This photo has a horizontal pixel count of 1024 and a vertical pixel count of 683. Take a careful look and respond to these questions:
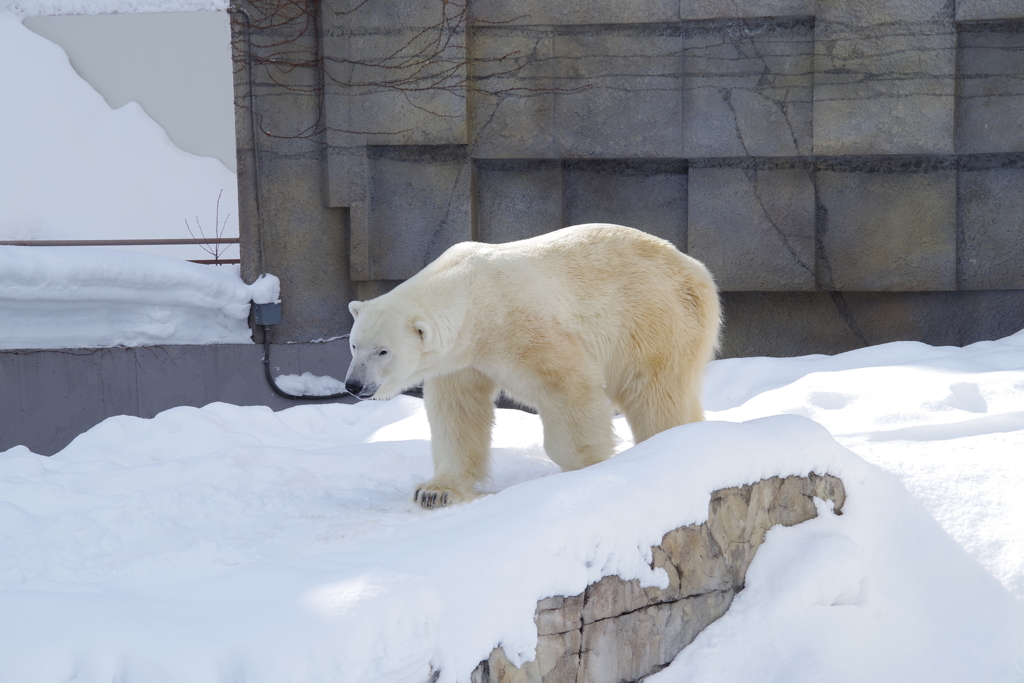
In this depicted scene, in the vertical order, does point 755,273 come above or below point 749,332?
above

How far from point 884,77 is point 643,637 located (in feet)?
16.4

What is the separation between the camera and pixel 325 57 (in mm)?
5988

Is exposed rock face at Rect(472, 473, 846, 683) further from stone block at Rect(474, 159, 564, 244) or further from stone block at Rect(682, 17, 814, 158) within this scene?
stone block at Rect(474, 159, 564, 244)

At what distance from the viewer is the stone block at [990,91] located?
5.82 meters

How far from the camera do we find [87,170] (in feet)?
31.7

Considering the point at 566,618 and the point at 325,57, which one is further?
the point at 325,57

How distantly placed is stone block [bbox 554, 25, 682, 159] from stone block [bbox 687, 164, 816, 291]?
0.46 metres

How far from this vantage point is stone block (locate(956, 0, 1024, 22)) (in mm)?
5605

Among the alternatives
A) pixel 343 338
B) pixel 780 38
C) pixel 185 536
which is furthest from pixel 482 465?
pixel 780 38

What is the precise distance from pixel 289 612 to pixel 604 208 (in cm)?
526

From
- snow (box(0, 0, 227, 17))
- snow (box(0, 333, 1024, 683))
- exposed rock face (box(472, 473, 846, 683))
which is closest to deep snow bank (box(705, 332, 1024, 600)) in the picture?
snow (box(0, 333, 1024, 683))

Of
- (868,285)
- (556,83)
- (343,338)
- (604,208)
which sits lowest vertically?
(343,338)

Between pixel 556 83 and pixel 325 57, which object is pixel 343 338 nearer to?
pixel 325 57

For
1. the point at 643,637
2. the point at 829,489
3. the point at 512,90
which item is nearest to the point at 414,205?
the point at 512,90
